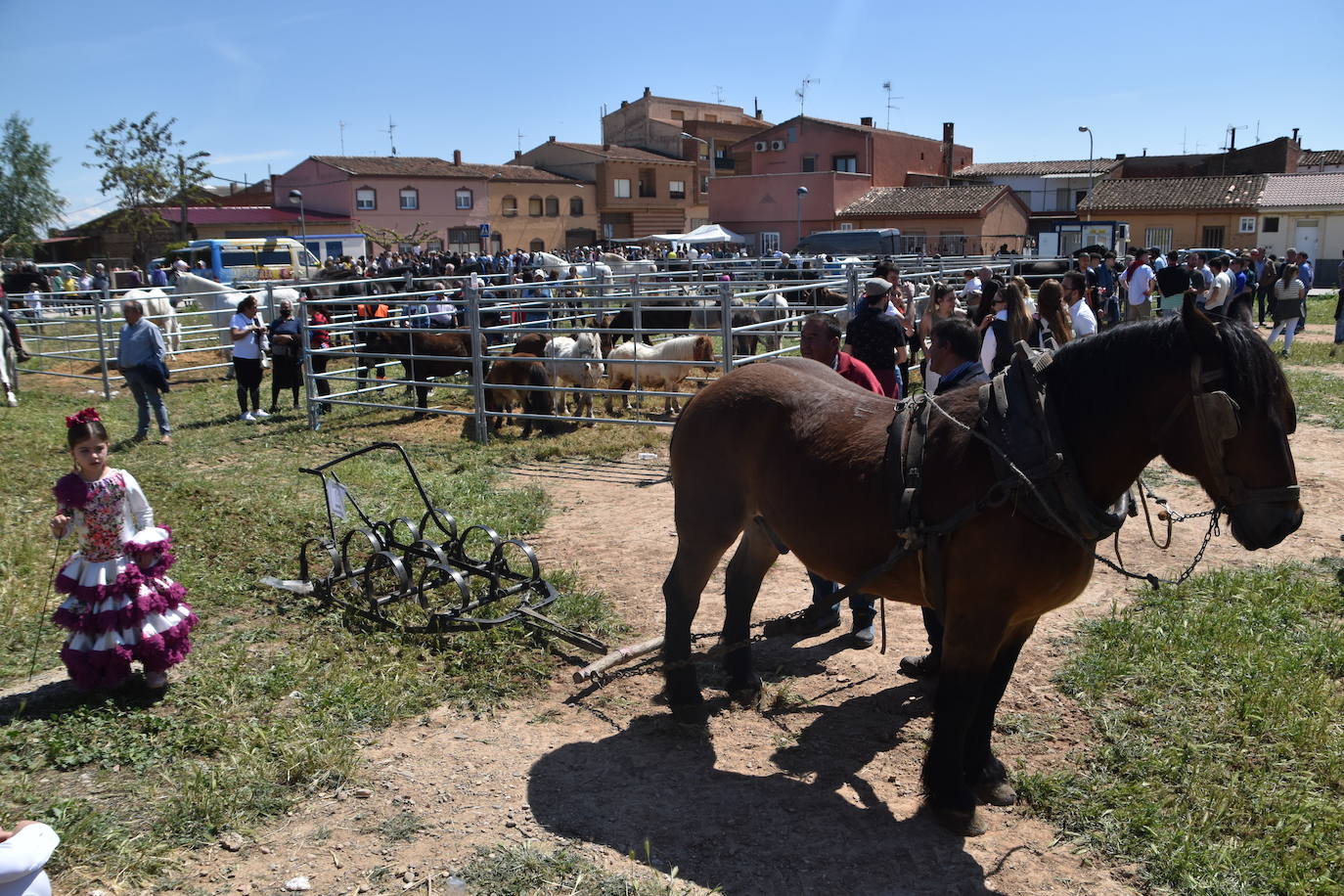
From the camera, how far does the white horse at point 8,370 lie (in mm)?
14242

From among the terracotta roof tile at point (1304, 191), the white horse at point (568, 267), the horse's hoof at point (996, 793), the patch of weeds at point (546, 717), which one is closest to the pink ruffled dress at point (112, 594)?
the patch of weeds at point (546, 717)

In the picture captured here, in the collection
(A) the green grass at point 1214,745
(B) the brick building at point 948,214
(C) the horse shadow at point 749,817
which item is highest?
(B) the brick building at point 948,214

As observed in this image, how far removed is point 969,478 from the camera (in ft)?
10.8

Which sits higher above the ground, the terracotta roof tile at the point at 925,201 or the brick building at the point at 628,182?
the brick building at the point at 628,182

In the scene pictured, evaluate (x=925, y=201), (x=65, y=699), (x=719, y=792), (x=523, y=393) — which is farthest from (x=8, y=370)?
(x=925, y=201)

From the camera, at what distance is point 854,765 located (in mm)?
3977

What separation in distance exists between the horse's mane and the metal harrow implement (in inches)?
110

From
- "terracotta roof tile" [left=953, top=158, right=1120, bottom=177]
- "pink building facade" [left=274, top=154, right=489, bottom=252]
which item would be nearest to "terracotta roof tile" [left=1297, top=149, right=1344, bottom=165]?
"terracotta roof tile" [left=953, top=158, right=1120, bottom=177]

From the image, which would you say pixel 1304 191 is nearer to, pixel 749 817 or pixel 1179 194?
pixel 1179 194

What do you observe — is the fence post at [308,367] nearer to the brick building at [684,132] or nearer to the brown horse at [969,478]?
the brown horse at [969,478]

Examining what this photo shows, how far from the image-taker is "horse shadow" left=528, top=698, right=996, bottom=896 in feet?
10.6

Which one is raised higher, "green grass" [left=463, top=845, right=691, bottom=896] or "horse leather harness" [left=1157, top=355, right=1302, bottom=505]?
Result: "horse leather harness" [left=1157, top=355, right=1302, bottom=505]

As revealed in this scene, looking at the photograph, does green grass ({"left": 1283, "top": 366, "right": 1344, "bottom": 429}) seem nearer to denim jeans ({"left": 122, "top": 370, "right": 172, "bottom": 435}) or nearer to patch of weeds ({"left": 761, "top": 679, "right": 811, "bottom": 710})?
patch of weeds ({"left": 761, "top": 679, "right": 811, "bottom": 710})

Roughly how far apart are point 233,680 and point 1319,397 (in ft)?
42.2
